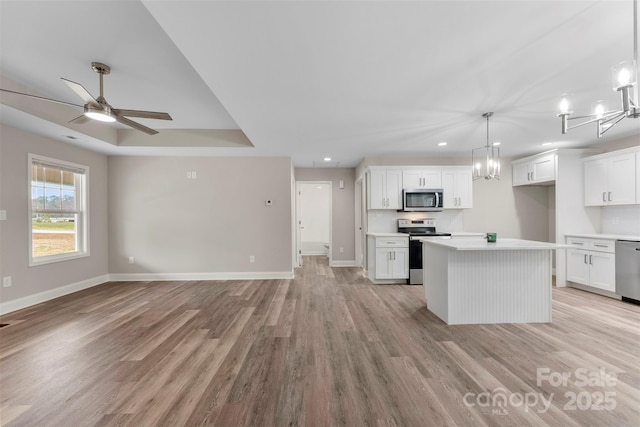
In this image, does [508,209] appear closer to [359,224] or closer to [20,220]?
[359,224]

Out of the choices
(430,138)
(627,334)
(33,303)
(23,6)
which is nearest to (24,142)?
(33,303)

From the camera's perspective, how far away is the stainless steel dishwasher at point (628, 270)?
3500 millimetres

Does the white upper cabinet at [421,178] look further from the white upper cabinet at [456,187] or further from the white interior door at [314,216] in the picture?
the white interior door at [314,216]

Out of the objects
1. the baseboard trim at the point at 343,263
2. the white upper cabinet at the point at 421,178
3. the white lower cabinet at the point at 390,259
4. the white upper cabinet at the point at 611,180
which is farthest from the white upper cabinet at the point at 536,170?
the baseboard trim at the point at 343,263

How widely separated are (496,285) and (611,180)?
10.00 ft

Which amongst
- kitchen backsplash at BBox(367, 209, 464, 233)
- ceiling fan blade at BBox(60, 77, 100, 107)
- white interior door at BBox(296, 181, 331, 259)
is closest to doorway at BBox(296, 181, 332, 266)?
white interior door at BBox(296, 181, 331, 259)

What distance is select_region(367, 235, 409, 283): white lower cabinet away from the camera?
15.6ft

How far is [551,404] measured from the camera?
1675 mm

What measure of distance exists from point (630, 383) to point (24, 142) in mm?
6795

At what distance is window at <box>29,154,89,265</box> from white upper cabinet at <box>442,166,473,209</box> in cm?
656

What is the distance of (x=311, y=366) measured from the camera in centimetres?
212

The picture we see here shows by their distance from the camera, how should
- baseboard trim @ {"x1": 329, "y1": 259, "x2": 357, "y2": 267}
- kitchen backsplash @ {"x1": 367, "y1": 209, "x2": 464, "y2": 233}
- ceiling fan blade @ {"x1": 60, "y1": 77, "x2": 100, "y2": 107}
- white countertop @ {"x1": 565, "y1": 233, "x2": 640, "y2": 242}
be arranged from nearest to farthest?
1. ceiling fan blade @ {"x1": 60, "y1": 77, "x2": 100, "y2": 107}
2. white countertop @ {"x1": 565, "y1": 233, "x2": 640, "y2": 242}
3. kitchen backsplash @ {"x1": 367, "y1": 209, "x2": 464, "y2": 233}
4. baseboard trim @ {"x1": 329, "y1": 259, "x2": 357, "y2": 267}

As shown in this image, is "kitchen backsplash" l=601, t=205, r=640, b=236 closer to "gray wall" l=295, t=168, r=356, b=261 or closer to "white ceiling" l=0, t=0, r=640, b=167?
"white ceiling" l=0, t=0, r=640, b=167

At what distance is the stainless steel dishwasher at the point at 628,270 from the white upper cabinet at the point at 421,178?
102 inches
